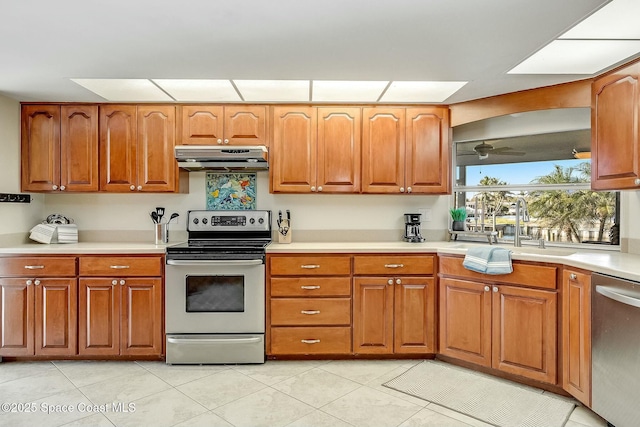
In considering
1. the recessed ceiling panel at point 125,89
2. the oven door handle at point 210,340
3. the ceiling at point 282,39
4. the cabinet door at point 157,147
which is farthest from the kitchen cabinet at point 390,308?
the recessed ceiling panel at point 125,89

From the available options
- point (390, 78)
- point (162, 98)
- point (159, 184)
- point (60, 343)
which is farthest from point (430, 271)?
point (60, 343)

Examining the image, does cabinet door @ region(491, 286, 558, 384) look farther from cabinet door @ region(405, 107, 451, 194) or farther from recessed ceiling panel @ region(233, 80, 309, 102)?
recessed ceiling panel @ region(233, 80, 309, 102)

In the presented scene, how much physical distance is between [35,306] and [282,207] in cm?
211

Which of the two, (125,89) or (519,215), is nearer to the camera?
(125,89)

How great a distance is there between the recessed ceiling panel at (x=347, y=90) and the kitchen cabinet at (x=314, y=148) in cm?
13

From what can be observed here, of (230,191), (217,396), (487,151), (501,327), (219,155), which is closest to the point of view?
(217,396)

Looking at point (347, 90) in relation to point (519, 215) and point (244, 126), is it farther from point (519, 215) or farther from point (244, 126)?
point (519, 215)

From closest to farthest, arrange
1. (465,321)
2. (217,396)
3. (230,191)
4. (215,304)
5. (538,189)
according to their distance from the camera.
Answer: (217,396) → (465,321) → (215,304) → (538,189) → (230,191)

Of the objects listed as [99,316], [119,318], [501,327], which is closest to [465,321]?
[501,327]

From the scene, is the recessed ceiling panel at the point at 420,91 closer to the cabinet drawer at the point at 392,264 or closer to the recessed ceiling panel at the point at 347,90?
the recessed ceiling panel at the point at 347,90

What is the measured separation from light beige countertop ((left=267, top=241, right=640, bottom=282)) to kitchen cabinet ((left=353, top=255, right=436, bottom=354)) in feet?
0.46

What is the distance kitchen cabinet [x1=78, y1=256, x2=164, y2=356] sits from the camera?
2820 mm

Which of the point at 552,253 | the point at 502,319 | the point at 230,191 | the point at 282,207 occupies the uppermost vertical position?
the point at 230,191

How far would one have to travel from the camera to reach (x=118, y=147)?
3.16m
